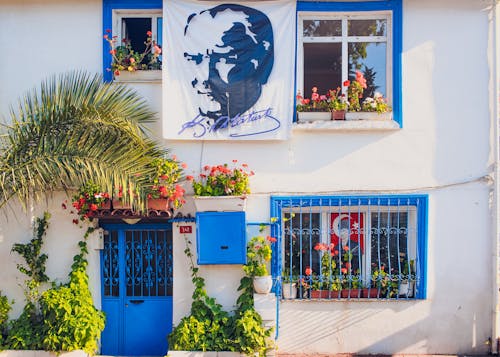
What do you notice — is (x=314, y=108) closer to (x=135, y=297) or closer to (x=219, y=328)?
(x=219, y=328)

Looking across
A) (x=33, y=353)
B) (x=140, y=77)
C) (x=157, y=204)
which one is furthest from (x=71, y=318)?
(x=140, y=77)

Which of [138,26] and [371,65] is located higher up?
[138,26]

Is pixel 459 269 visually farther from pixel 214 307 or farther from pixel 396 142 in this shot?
pixel 214 307

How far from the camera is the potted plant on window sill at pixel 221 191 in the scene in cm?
806

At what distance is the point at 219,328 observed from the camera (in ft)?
26.3

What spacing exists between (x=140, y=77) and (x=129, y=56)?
0.34 meters

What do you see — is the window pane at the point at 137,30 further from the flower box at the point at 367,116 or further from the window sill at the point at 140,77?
the flower box at the point at 367,116

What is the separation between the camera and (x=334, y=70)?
8.80 metres

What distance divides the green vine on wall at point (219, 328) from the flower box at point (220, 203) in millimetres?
937

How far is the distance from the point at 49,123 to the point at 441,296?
609cm

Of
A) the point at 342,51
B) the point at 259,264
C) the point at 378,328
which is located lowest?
the point at 378,328

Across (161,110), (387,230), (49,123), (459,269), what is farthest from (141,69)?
(459,269)
